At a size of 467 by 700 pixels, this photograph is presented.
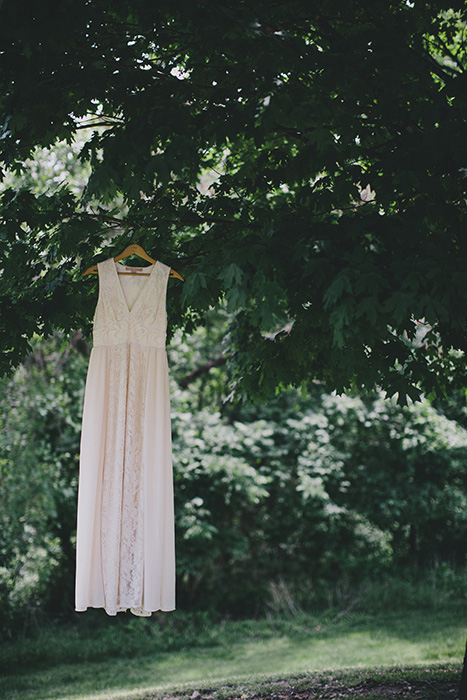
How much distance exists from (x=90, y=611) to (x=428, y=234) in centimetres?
704

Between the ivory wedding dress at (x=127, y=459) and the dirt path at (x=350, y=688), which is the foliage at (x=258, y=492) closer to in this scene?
the dirt path at (x=350, y=688)

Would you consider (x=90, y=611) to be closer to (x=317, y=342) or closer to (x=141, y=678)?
(x=141, y=678)

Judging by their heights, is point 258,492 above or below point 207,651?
above

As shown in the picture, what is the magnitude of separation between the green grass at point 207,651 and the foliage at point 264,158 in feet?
11.2

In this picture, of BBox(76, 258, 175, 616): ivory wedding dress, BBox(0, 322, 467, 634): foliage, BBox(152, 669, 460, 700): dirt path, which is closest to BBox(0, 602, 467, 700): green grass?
BBox(152, 669, 460, 700): dirt path

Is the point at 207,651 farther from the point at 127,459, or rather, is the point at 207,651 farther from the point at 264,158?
the point at 264,158

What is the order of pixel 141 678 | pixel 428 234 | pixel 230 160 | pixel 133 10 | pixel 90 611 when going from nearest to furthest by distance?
pixel 428 234
pixel 133 10
pixel 230 160
pixel 141 678
pixel 90 611

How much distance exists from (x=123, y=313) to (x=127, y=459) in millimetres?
657

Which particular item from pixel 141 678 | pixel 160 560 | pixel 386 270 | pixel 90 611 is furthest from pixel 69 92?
pixel 90 611

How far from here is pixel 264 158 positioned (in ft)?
11.5

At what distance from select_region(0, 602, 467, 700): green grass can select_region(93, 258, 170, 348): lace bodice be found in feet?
10.7

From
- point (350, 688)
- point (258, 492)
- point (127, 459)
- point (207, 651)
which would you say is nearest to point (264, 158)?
point (127, 459)

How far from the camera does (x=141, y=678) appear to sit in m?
6.31

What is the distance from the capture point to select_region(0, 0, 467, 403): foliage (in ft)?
8.14
